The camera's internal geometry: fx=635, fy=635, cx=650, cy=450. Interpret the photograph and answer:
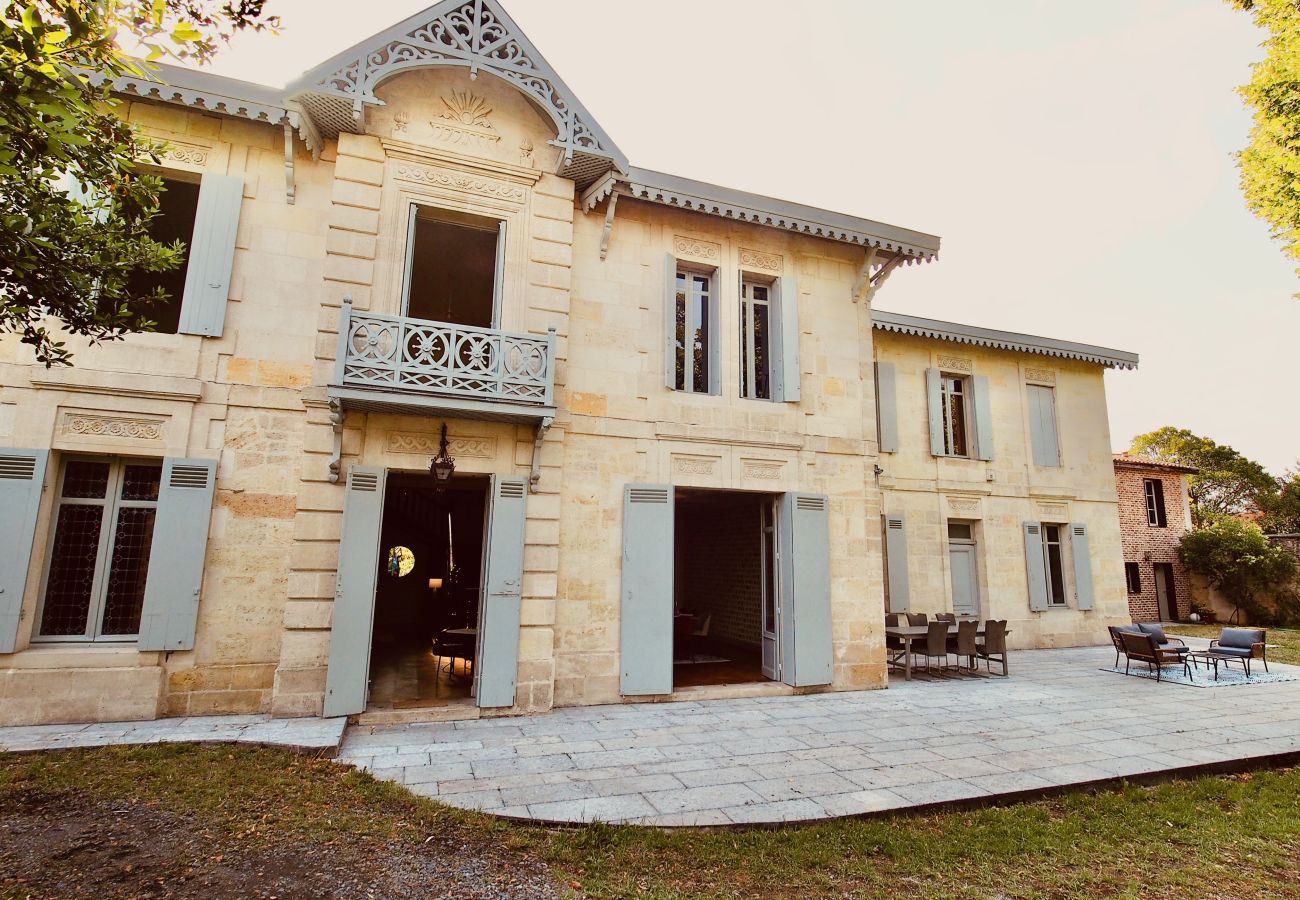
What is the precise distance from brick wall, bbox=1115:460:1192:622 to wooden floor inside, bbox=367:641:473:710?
19.2 metres

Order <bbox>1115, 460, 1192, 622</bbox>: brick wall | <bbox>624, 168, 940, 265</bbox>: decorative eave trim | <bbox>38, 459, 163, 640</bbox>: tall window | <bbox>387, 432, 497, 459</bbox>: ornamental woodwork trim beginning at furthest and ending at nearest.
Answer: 1. <bbox>1115, 460, 1192, 622</bbox>: brick wall
2. <bbox>624, 168, 940, 265</bbox>: decorative eave trim
3. <bbox>387, 432, 497, 459</bbox>: ornamental woodwork trim
4. <bbox>38, 459, 163, 640</bbox>: tall window

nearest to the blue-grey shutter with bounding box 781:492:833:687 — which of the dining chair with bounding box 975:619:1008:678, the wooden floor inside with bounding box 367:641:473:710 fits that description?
the dining chair with bounding box 975:619:1008:678

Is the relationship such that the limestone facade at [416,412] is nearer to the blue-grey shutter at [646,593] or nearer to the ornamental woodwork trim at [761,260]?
the ornamental woodwork trim at [761,260]

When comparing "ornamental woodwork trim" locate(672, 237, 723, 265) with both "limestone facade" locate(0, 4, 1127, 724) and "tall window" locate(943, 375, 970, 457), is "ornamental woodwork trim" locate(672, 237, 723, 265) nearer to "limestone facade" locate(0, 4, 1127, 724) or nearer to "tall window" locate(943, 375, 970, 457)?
"limestone facade" locate(0, 4, 1127, 724)

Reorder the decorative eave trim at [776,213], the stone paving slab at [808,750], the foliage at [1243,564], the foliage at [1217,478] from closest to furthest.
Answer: the stone paving slab at [808,750] < the decorative eave trim at [776,213] < the foliage at [1243,564] < the foliage at [1217,478]

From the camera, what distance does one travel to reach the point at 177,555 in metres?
6.58

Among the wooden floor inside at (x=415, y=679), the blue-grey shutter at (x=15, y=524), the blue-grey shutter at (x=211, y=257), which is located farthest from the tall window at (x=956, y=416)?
the blue-grey shutter at (x=15, y=524)

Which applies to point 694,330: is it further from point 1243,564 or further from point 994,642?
point 1243,564

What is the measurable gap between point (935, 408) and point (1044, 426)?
308cm

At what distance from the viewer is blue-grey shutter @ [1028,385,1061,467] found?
14.5m

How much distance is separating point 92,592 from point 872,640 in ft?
30.9

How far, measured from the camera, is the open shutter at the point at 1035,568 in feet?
44.8

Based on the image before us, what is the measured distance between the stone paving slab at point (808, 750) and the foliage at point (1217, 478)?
93.5 ft

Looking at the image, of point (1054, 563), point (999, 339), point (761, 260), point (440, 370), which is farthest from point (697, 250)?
point (1054, 563)
